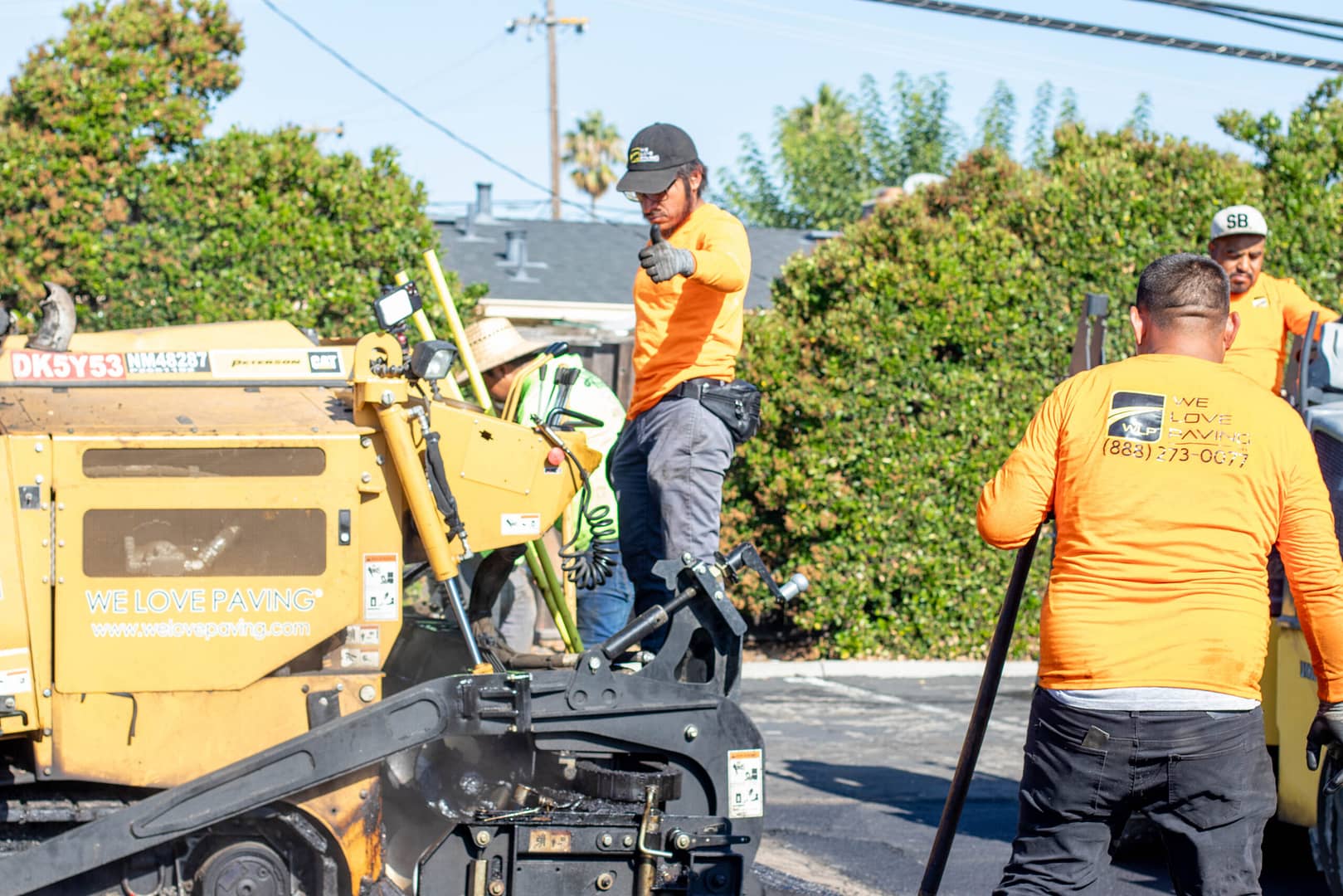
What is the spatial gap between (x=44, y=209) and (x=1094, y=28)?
6.30 m

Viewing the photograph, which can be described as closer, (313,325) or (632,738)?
(632,738)

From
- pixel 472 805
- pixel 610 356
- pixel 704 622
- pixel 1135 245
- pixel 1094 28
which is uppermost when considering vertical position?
pixel 1094 28

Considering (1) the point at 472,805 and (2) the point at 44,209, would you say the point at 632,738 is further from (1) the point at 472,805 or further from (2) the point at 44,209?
(2) the point at 44,209

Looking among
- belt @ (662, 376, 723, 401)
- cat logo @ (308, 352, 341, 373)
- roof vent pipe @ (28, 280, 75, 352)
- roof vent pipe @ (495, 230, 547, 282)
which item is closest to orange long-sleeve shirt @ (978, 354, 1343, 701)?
belt @ (662, 376, 723, 401)

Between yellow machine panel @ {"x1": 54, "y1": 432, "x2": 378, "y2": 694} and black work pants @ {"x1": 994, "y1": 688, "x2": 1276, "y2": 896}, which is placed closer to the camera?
black work pants @ {"x1": 994, "y1": 688, "x2": 1276, "y2": 896}

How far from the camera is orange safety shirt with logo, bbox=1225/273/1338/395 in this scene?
6.11 m

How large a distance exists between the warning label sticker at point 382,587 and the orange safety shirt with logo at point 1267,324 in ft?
12.5

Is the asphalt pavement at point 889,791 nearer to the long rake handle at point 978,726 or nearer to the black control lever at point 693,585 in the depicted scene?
the long rake handle at point 978,726

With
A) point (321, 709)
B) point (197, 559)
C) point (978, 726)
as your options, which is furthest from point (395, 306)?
point (978, 726)

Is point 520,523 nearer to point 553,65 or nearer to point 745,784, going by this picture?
point 745,784

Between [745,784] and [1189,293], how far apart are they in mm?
1757

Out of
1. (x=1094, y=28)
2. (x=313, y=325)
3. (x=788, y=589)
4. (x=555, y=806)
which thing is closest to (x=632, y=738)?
(x=555, y=806)

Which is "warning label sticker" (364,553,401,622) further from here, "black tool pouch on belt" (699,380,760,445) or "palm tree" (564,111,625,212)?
"palm tree" (564,111,625,212)

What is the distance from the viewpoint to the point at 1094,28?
8500 mm
